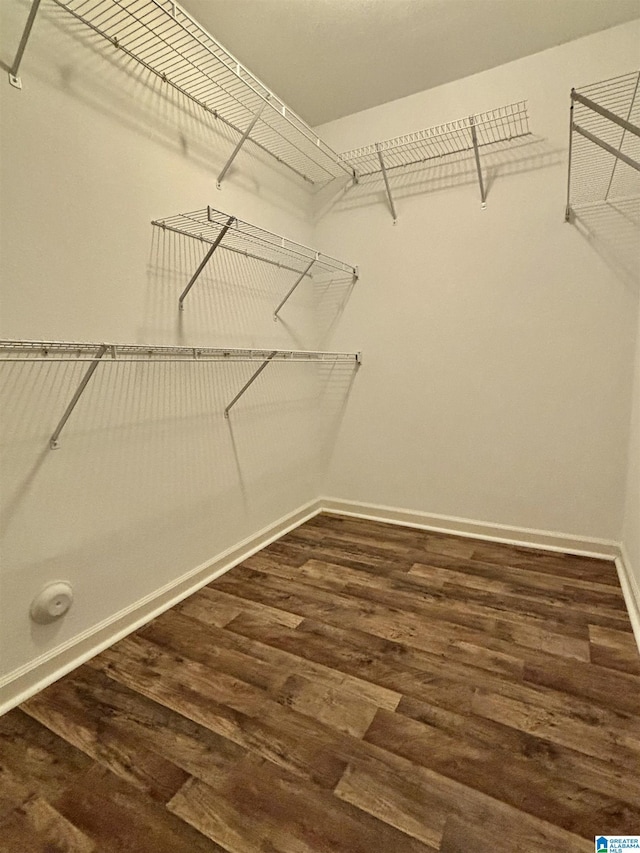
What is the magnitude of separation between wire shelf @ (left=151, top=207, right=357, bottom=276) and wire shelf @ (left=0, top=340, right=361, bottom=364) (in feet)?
1.68

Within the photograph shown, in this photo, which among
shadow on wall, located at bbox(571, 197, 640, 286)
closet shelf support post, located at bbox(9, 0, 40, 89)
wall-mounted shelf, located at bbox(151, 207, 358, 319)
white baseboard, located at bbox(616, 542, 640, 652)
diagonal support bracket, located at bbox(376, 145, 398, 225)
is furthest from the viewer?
diagonal support bracket, located at bbox(376, 145, 398, 225)

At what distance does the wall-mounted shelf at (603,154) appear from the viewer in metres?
1.79

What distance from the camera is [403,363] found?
2555mm

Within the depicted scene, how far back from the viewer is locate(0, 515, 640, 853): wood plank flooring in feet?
3.13

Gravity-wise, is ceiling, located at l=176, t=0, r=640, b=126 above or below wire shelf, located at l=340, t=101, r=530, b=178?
above

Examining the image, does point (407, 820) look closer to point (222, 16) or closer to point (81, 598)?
point (81, 598)

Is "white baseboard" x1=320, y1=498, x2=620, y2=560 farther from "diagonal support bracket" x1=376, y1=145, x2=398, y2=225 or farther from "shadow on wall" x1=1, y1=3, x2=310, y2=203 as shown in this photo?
"shadow on wall" x1=1, y1=3, x2=310, y2=203

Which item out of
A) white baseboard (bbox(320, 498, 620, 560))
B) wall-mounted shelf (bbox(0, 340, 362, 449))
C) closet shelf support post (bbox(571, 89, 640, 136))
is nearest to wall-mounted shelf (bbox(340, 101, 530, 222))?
closet shelf support post (bbox(571, 89, 640, 136))

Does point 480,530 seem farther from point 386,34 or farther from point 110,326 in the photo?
point 386,34

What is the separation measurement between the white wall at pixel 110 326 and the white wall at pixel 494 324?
0.80 m

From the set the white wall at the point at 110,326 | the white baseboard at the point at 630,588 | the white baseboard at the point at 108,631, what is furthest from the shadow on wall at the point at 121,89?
the white baseboard at the point at 630,588

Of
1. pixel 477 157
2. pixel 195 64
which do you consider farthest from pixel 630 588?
pixel 195 64

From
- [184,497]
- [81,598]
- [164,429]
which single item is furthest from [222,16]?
[81,598]

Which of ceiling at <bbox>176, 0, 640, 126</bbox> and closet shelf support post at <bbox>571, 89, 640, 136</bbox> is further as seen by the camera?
ceiling at <bbox>176, 0, 640, 126</bbox>
